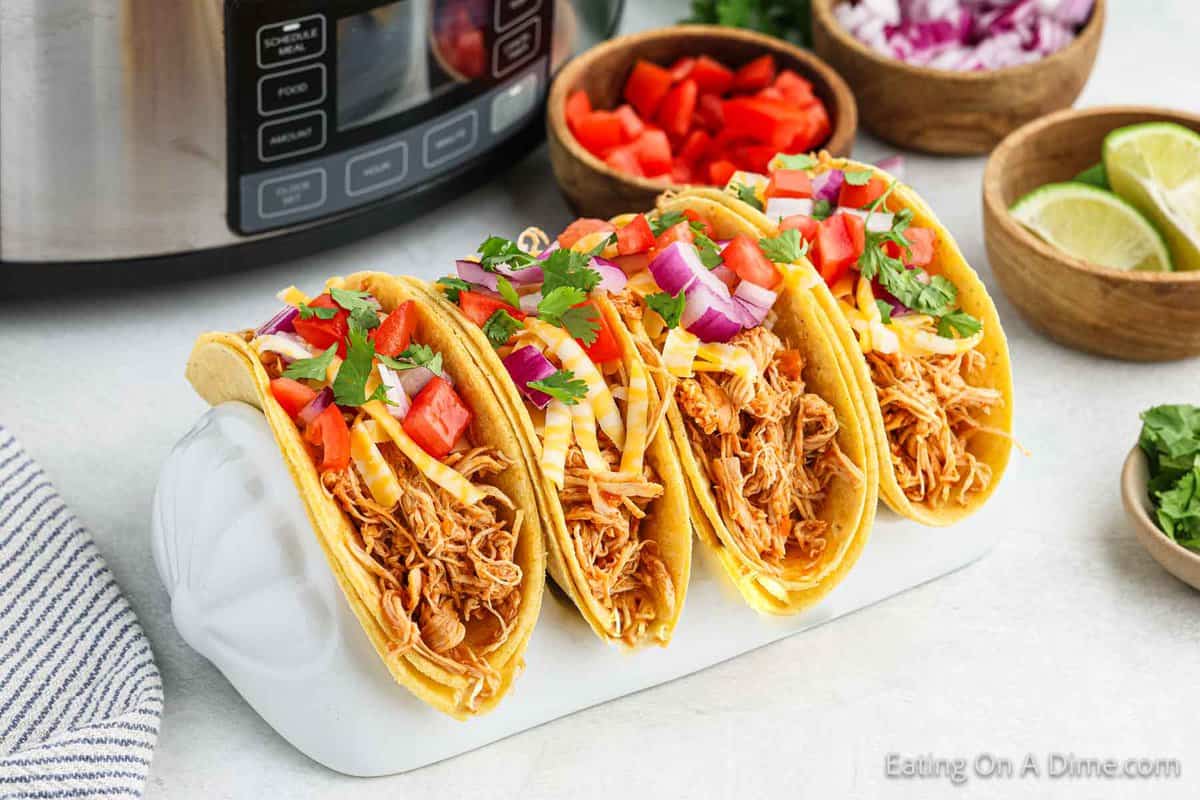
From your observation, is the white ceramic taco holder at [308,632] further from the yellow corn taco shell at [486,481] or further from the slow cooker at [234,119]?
the slow cooker at [234,119]

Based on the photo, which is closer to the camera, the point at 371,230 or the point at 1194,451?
the point at 1194,451

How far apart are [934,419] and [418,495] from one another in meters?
0.64

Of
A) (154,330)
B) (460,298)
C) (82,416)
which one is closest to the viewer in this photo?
(460,298)

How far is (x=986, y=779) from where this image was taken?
1.69m

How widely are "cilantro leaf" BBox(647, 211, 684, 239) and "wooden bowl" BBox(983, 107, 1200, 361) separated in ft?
2.17

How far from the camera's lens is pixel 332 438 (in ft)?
5.01

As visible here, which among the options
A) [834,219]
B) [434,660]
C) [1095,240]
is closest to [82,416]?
[434,660]

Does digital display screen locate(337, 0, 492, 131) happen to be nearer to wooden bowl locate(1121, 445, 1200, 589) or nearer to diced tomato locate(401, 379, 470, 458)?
diced tomato locate(401, 379, 470, 458)

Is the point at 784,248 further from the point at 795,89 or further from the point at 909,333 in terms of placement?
the point at 795,89

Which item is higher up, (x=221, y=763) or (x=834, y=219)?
(x=834, y=219)

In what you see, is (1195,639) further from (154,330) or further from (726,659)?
(154,330)

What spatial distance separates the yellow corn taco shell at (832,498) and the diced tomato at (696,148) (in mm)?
852

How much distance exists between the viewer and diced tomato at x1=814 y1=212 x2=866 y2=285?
1770 millimetres

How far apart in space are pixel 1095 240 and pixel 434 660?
134cm
